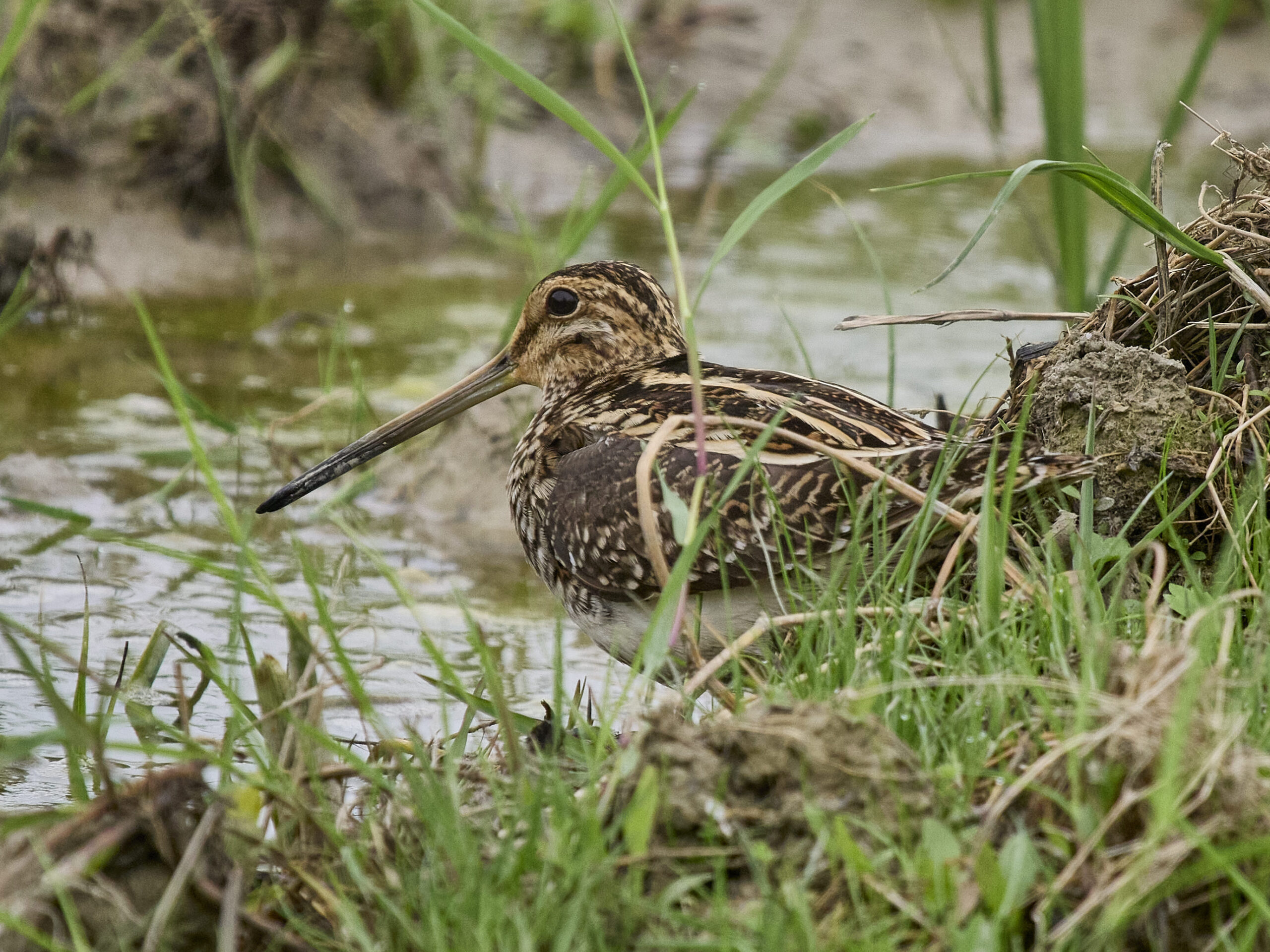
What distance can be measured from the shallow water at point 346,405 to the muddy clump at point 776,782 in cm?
44

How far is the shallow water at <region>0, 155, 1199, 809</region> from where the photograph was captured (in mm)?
4129

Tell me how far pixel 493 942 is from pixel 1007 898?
0.66 m

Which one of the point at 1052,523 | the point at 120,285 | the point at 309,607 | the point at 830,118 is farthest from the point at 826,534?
the point at 830,118

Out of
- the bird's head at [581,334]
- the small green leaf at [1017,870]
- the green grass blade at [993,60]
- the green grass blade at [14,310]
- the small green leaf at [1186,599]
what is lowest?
the small green leaf at [1017,870]

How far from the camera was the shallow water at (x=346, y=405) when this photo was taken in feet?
13.5

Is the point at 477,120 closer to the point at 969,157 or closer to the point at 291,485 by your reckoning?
the point at 969,157

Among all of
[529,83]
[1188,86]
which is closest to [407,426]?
[529,83]

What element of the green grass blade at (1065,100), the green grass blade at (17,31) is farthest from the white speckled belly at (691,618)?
the green grass blade at (17,31)

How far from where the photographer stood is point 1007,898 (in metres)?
2.05

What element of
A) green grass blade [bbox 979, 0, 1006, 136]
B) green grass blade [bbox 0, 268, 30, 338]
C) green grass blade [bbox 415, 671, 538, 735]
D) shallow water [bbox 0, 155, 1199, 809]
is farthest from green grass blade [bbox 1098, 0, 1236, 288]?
green grass blade [bbox 0, 268, 30, 338]

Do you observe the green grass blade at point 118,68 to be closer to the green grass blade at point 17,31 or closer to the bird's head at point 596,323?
the green grass blade at point 17,31

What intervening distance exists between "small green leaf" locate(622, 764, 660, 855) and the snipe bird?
0.62 m

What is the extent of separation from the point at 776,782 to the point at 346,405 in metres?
4.09

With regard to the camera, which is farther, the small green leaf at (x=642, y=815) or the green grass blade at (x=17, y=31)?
the green grass blade at (x=17, y=31)
